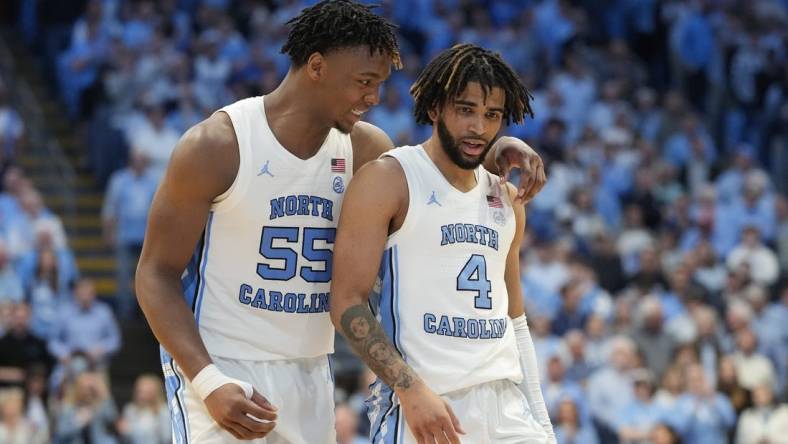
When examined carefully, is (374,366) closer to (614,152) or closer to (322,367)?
(322,367)

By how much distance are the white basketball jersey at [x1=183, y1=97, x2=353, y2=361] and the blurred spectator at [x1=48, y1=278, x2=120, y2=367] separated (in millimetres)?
8017

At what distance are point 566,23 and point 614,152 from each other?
3.28 meters

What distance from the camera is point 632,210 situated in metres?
17.0

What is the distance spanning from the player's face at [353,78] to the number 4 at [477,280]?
30.4 inches

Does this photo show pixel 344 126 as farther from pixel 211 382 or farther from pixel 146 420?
pixel 146 420

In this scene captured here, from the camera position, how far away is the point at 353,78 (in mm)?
5371

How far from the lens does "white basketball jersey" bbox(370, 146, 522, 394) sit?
5258 millimetres

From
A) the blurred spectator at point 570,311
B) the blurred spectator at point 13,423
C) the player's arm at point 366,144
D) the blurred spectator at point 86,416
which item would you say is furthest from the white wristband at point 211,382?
the blurred spectator at point 570,311

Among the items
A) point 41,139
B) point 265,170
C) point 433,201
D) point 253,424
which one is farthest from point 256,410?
point 41,139

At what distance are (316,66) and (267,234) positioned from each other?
0.71m

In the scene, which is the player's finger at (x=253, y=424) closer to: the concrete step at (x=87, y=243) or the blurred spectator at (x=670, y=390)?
the blurred spectator at (x=670, y=390)

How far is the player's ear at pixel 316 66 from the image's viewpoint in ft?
17.8

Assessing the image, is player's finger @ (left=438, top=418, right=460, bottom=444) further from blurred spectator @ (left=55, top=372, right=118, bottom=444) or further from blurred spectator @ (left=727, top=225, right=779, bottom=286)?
blurred spectator @ (left=727, top=225, right=779, bottom=286)

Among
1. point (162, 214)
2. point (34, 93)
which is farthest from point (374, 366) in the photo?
point (34, 93)
